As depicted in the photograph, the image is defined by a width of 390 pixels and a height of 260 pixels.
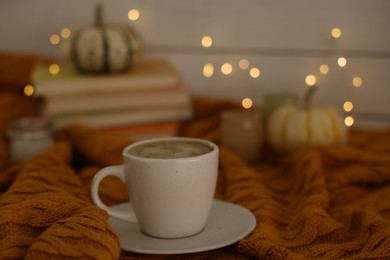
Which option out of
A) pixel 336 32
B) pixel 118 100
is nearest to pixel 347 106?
pixel 336 32

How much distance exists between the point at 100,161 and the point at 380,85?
0.53 metres

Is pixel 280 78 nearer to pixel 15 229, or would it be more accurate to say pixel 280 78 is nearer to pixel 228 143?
pixel 228 143

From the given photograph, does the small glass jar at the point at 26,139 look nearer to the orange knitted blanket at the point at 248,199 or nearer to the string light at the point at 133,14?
the orange knitted blanket at the point at 248,199

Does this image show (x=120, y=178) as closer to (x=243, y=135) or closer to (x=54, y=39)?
(x=243, y=135)

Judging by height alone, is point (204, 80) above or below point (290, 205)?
→ above

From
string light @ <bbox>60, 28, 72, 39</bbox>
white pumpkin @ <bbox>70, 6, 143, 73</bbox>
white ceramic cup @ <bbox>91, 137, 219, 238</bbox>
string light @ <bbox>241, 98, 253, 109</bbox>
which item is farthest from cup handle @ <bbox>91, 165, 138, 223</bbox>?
string light @ <bbox>60, 28, 72, 39</bbox>

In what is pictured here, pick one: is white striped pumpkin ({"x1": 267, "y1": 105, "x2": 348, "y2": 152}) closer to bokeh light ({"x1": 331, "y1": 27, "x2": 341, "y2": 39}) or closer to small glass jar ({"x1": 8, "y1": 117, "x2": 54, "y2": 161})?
bokeh light ({"x1": 331, "y1": 27, "x2": 341, "y2": 39})

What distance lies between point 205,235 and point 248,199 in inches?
5.3

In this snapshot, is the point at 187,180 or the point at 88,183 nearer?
the point at 187,180

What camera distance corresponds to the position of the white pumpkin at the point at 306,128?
87cm

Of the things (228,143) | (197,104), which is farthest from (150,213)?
(197,104)

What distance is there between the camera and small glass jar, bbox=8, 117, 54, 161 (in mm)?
877

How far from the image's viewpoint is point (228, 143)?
908mm

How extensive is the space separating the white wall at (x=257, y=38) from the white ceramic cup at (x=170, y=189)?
1.71ft
